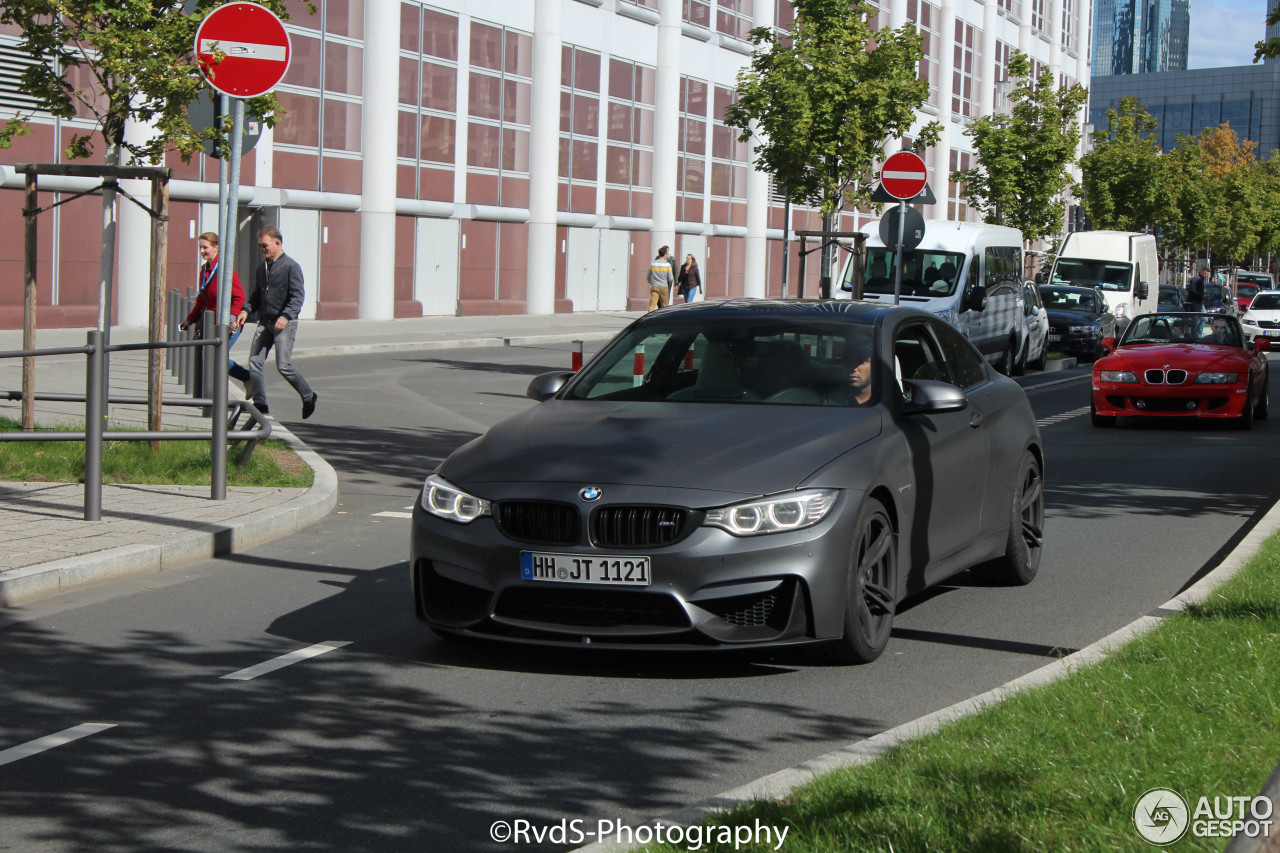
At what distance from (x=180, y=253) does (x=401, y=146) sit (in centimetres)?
744

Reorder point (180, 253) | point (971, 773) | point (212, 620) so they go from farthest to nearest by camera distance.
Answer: point (180, 253) < point (212, 620) < point (971, 773)

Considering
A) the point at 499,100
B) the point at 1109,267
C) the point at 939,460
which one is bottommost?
the point at 939,460

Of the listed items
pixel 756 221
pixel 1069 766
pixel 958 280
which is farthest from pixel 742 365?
pixel 756 221

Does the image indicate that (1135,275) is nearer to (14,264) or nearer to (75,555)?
(14,264)

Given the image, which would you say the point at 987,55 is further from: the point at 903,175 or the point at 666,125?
the point at 903,175

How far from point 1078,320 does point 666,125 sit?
17.4 m

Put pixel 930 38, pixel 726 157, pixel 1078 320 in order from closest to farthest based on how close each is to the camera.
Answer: pixel 1078 320 < pixel 726 157 < pixel 930 38

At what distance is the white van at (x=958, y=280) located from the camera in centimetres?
2425

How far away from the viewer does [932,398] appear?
7043 millimetres

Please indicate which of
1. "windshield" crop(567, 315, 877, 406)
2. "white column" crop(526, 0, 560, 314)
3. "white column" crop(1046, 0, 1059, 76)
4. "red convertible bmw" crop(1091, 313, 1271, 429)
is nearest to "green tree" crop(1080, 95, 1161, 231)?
"white column" crop(1046, 0, 1059, 76)

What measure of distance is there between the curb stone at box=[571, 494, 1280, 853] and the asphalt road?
25 cm

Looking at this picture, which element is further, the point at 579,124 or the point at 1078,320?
the point at 579,124

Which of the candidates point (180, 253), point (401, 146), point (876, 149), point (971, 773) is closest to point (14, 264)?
point (180, 253)

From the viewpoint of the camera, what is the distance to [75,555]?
8.21 metres
